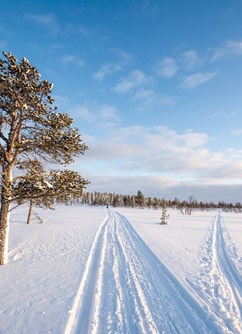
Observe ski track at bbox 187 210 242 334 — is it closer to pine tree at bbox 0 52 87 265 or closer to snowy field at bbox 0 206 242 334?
snowy field at bbox 0 206 242 334

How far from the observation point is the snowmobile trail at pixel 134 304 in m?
5.36

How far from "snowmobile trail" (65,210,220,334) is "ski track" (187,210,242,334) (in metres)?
0.39

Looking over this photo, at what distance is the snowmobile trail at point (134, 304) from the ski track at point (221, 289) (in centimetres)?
39

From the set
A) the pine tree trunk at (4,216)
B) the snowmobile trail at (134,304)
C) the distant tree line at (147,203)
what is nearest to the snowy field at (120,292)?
the snowmobile trail at (134,304)

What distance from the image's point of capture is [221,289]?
313 inches

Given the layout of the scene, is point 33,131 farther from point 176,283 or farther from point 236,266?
point 236,266

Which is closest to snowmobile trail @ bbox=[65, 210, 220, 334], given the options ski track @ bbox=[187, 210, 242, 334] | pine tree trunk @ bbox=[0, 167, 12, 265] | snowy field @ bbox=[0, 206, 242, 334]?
snowy field @ bbox=[0, 206, 242, 334]

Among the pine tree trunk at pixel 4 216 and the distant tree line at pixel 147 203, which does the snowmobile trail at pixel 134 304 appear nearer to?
the pine tree trunk at pixel 4 216

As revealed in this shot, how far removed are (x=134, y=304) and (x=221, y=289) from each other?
3.43 metres

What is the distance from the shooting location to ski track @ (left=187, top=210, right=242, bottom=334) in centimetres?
591

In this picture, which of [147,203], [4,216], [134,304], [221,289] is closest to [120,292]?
[134,304]

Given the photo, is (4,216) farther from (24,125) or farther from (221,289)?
(221,289)

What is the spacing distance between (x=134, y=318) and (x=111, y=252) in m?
7.04

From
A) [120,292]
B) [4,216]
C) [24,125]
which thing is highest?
[24,125]
